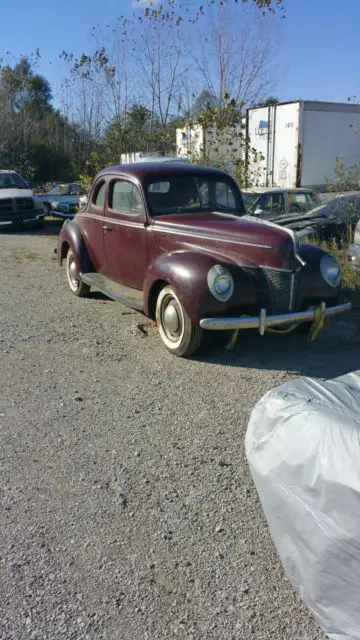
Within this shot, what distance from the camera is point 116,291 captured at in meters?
6.62

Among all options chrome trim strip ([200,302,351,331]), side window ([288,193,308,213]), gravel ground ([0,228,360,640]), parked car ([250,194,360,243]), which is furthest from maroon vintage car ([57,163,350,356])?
side window ([288,193,308,213])

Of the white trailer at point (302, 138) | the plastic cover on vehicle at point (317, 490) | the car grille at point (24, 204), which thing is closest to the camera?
the plastic cover on vehicle at point (317, 490)

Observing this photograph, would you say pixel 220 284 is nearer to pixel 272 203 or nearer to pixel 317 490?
pixel 317 490

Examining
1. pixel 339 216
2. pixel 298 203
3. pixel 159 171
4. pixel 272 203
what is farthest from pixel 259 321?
pixel 298 203

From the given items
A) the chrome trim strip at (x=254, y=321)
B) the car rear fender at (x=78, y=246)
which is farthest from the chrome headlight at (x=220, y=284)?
the car rear fender at (x=78, y=246)

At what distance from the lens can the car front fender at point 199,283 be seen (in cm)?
500

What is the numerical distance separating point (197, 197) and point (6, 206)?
10252 mm

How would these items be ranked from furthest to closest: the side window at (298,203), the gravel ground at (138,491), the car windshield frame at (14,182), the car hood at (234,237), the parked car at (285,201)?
the car windshield frame at (14,182) < the side window at (298,203) < the parked car at (285,201) < the car hood at (234,237) < the gravel ground at (138,491)

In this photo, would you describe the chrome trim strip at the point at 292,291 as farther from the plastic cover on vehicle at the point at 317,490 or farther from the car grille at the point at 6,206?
the car grille at the point at 6,206

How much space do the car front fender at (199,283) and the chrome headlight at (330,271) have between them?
916 mm

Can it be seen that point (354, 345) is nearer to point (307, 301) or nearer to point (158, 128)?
point (307, 301)

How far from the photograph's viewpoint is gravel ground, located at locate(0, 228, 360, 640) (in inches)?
97.0

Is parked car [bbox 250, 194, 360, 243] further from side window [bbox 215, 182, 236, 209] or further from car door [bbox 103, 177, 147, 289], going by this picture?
car door [bbox 103, 177, 147, 289]

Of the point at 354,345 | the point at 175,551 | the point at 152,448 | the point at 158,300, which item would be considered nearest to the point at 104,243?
the point at 158,300
